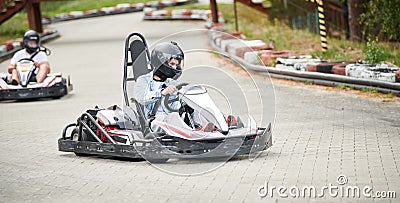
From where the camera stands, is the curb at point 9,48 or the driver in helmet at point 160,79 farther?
the curb at point 9,48

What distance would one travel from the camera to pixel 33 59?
15.0 m

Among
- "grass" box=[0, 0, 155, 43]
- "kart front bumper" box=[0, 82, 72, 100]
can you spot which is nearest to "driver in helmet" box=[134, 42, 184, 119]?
"kart front bumper" box=[0, 82, 72, 100]

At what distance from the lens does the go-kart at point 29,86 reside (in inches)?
579

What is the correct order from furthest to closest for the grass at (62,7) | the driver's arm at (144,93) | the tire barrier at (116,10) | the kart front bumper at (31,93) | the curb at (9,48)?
the tire barrier at (116,10) → the grass at (62,7) → the curb at (9,48) → the kart front bumper at (31,93) → the driver's arm at (144,93)

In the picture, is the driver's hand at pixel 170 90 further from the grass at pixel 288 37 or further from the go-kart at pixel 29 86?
the grass at pixel 288 37

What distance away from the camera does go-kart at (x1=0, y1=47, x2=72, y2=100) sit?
14.7 meters

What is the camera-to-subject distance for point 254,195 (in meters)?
6.59

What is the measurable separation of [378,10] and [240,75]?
3884 mm

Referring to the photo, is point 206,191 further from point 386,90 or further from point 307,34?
point 307,34

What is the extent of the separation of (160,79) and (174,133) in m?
0.72

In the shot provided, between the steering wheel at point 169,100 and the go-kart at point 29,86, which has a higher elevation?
the steering wheel at point 169,100

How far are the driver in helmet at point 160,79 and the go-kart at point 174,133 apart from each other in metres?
0.06

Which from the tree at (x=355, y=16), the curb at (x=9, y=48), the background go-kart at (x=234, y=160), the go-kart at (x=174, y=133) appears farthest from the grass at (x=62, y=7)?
the go-kart at (x=174, y=133)

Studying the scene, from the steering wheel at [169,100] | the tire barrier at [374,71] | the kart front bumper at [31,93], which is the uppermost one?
the steering wheel at [169,100]
